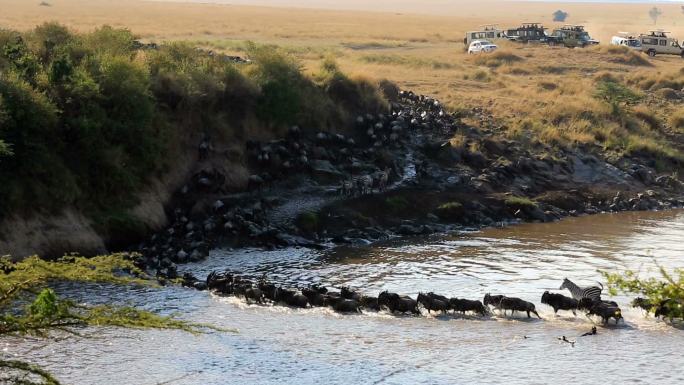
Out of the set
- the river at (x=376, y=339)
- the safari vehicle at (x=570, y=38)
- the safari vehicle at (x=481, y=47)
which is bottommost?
the river at (x=376, y=339)

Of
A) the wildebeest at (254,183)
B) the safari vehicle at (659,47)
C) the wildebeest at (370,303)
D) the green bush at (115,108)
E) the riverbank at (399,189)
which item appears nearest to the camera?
the wildebeest at (370,303)

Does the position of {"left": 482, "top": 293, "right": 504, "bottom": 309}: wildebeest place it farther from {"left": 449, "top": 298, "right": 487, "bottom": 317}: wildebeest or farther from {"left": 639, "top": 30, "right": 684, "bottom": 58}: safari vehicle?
{"left": 639, "top": 30, "right": 684, "bottom": 58}: safari vehicle

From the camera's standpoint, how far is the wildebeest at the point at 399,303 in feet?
57.7

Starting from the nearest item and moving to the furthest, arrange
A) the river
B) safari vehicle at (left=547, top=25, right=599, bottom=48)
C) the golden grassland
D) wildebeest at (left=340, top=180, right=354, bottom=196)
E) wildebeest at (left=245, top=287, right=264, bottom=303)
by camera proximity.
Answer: the river → wildebeest at (left=245, top=287, right=264, bottom=303) → wildebeest at (left=340, top=180, right=354, bottom=196) → the golden grassland → safari vehicle at (left=547, top=25, right=599, bottom=48)

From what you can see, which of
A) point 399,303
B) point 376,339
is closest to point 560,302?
point 399,303

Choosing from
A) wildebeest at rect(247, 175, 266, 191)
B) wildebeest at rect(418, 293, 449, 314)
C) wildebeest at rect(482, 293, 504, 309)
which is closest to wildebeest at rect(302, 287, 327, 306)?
wildebeest at rect(418, 293, 449, 314)

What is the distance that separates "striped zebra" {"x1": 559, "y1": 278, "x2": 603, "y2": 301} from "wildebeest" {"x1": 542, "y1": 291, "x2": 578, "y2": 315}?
399mm

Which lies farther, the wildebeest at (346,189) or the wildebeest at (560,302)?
the wildebeest at (346,189)

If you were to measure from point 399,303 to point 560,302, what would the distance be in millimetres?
2902

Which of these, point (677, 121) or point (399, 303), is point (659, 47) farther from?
point (399, 303)

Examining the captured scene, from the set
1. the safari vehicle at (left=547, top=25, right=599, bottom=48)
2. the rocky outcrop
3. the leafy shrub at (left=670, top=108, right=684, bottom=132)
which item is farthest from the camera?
the safari vehicle at (left=547, top=25, right=599, bottom=48)

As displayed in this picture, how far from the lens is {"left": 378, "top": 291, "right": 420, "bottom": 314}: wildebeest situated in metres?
17.6

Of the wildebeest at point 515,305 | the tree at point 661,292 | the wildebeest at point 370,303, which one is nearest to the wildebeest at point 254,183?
the wildebeest at point 370,303

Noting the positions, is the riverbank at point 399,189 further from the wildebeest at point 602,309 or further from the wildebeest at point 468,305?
the wildebeest at point 602,309
